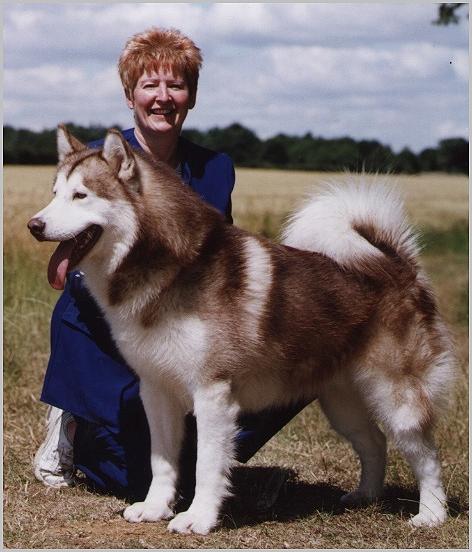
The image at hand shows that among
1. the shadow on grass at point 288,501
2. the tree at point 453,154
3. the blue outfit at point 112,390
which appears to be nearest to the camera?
the shadow on grass at point 288,501

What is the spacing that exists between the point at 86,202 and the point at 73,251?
22 centimetres

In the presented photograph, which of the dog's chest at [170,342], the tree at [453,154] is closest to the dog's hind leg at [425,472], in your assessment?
the dog's chest at [170,342]

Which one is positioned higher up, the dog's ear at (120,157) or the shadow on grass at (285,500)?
the dog's ear at (120,157)

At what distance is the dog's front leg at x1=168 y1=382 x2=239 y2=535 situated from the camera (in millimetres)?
3844

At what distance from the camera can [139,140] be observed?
4637mm

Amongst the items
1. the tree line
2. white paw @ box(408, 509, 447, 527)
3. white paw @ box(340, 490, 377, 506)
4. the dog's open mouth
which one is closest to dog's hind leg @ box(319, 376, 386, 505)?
white paw @ box(340, 490, 377, 506)

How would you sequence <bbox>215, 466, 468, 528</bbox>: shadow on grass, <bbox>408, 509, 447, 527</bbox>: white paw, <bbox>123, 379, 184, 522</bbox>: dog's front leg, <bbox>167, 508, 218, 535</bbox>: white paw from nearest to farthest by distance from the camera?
<bbox>167, 508, 218, 535</bbox>: white paw
<bbox>123, 379, 184, 522</bbox>: dog's front leg
<bbox>408, 509, 447, 527</bbox>: white paw
<bbox>215, 466, 468, 528</bbox>: shadow on grass

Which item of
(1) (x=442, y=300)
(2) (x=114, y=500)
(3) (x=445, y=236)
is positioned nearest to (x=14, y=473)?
(2) (x=114, y=500)

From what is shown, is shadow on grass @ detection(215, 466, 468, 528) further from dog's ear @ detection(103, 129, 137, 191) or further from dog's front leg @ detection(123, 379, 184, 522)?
dog's ear @ detection(103, 129, 137, 191)

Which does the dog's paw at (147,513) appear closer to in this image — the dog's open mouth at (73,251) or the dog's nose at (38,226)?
the dog's open mouth at (73,251)

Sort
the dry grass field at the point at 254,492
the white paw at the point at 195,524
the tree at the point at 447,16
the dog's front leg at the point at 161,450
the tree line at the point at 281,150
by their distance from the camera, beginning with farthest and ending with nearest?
the tree line at the point at 281,150 < the tree at the point at 447,16 < the dog's front leg at the point at 161,450 < the dry grass field at the point at 254,492 < the white paw at the point at 195,524

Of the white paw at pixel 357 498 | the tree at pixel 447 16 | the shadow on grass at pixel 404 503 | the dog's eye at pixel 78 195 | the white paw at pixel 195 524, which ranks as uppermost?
the tree at pixel 447 16

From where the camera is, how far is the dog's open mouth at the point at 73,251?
12.1ft

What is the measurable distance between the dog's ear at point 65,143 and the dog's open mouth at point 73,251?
0.47 meters
